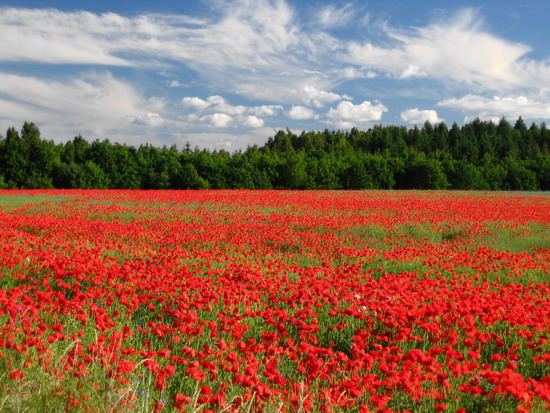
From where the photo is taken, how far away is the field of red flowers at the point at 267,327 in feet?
12.1

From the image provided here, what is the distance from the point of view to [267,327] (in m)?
6.14

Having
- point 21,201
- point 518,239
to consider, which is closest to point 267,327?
point 518,239

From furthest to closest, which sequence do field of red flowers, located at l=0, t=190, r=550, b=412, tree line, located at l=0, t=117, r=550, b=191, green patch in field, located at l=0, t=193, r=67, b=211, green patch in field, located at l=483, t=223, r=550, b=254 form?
tree line, located at l=0, t=117, r=550, b=191
green patch in field, located at l=0, t=193, r=67, b=211
green patch in field, located at l=483, t=223, r=550, b=254
field of red flowers, located at l=0, t=190, r=550, b=412

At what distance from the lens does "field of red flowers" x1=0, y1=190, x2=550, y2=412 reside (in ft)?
12.1

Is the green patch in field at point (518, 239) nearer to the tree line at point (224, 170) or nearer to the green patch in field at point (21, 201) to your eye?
the green patch in field at point (21, 201)

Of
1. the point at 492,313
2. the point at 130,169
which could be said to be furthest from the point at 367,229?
the point at 130,169

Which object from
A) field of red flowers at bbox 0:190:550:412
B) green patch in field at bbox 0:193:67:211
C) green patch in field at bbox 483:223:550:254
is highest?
field of red flowers at bbox 0:190:550:412

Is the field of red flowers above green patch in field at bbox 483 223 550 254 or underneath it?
above

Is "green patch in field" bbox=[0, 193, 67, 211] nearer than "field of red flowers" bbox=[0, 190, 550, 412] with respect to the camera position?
No

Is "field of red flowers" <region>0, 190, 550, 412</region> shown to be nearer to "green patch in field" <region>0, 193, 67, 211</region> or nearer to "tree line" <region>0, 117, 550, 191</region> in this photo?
"green patch in field" <region>0, 193, 67, 211</region>

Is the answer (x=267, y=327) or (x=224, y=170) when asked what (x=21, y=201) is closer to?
(x=267, y=327)

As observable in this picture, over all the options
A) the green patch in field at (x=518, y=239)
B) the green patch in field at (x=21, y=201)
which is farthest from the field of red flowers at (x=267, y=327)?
the green patch in field at (x=21, y=201)

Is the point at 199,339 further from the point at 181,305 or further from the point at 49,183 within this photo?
the point at 49,183

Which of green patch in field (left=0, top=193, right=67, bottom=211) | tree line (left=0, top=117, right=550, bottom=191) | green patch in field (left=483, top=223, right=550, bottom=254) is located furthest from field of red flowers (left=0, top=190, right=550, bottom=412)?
tree line (left=0, top=117, right=550, bottom=191)
